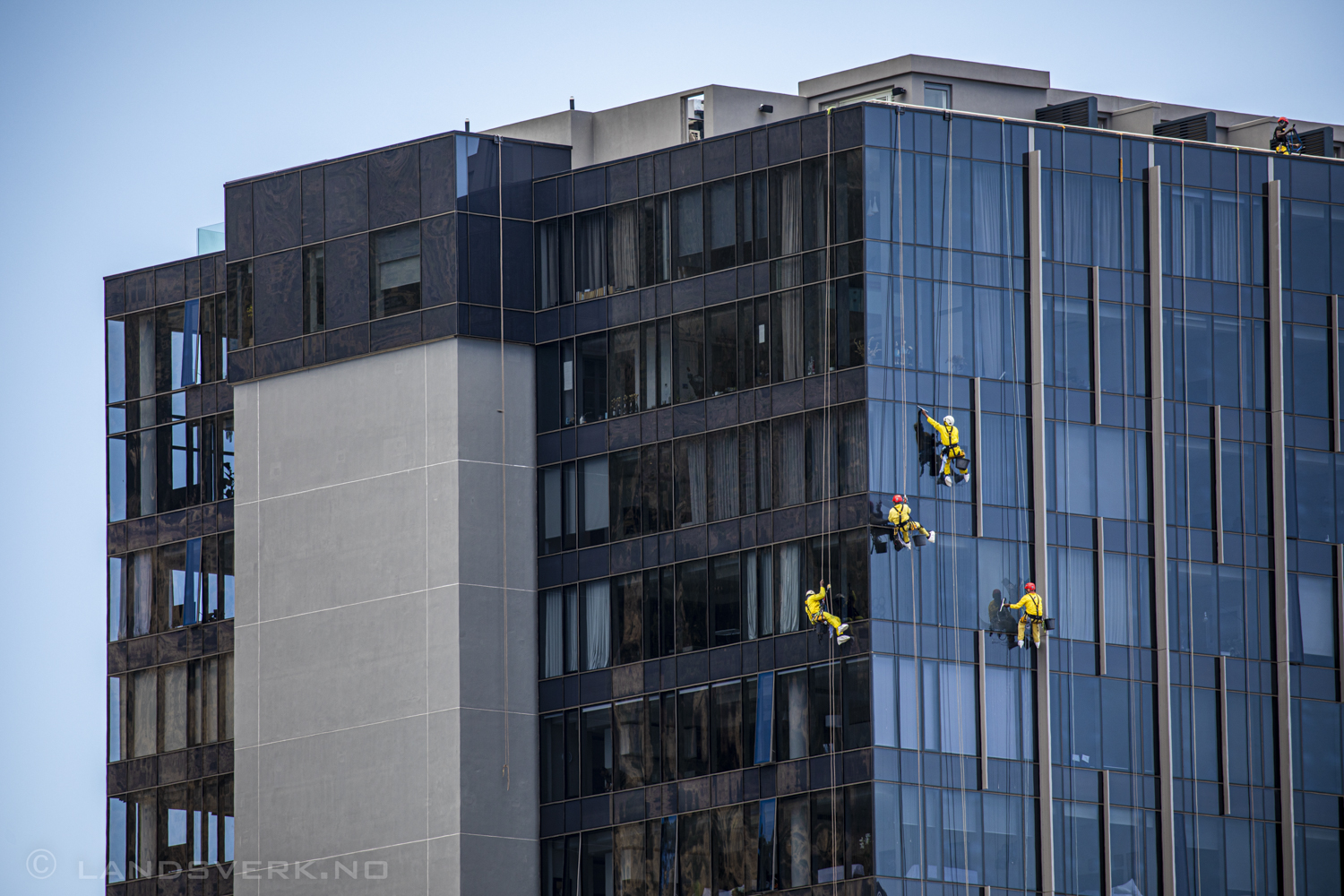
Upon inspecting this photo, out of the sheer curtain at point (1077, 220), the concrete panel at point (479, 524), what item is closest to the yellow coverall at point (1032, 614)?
the sheer curtain at point (1077, 220)

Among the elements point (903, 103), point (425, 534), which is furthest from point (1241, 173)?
point (425, 534)

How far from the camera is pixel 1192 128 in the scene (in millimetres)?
88750

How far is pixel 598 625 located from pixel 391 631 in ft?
20.6

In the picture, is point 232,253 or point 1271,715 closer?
point 1271,715

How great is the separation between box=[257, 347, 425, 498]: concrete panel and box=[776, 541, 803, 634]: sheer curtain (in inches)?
473

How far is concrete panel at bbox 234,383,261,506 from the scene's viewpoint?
288 ft

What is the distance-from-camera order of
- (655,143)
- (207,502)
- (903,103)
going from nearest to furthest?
(903,103)
(655,143)
(207,502)

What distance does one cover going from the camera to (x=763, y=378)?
8131cm

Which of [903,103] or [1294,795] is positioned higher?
[903,103]

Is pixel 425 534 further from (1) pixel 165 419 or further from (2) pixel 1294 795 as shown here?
(2) pixel 1294 795

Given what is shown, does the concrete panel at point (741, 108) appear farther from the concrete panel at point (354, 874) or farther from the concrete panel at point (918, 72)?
the concrete panel at point (354, 874)

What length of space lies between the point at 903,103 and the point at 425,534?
1928cm

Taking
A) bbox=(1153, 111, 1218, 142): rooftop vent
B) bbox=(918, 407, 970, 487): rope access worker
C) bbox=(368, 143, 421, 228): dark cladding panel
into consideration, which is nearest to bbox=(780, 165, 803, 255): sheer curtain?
bbox=(918, 407, 970, 487): rope access worker

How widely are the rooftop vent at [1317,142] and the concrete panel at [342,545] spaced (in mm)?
31438
